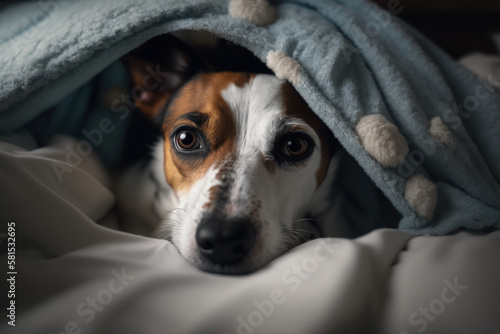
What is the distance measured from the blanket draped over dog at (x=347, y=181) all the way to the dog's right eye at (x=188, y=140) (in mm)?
225

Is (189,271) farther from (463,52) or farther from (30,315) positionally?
(463,52)

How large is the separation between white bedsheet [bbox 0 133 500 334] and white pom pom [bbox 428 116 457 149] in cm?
27

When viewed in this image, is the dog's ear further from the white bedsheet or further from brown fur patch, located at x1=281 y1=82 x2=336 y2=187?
the white bedsheet

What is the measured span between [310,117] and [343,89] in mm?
121

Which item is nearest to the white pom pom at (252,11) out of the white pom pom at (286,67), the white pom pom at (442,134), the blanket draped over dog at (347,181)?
the blanket draped over dog at (347,181)

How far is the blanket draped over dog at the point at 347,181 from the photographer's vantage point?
67cm

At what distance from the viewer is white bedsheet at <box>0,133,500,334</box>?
0.65 meters

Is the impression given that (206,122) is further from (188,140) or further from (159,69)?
(159,69)

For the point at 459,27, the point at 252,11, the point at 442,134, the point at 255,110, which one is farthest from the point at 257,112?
the point at 459,27

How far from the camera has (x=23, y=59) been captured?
1014mm

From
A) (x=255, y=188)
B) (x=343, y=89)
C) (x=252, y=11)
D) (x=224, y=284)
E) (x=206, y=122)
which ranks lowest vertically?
(x=224, y=284)

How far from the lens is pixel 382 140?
94 centimetres

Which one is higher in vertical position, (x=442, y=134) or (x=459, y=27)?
(x=459, y=27)

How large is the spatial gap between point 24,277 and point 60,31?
0.66 meters
